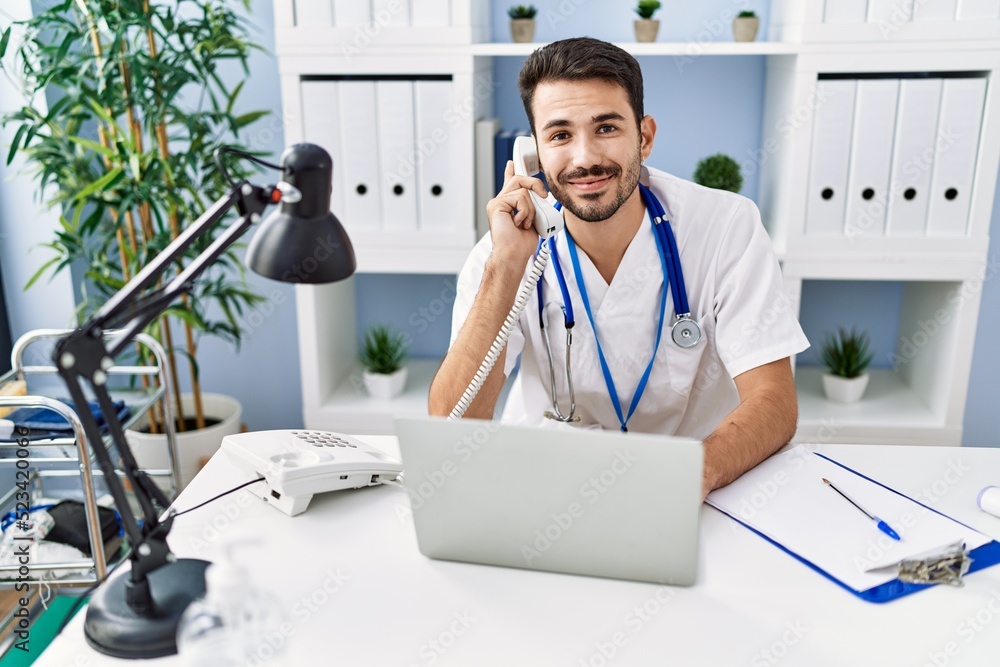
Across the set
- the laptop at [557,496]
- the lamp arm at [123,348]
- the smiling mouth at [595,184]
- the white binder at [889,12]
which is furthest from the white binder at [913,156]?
the lamp arm at [123,348]

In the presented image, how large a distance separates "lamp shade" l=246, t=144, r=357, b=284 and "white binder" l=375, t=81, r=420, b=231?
1.40 metres

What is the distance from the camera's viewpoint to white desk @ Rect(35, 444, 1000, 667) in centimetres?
94

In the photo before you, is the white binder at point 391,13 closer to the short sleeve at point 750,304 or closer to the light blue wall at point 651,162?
the light blue wall at point 651,162

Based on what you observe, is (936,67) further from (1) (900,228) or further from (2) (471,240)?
(2) (471,240)

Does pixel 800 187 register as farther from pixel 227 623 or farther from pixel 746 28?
pixel 227 623

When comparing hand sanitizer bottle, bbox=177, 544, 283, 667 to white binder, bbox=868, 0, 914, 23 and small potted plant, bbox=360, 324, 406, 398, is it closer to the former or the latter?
small potted plant, bbox=360, 324, 406, 398

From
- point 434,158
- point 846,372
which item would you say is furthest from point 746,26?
point 846,372

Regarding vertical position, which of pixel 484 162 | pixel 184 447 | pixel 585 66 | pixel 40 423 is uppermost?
pixel 585 66

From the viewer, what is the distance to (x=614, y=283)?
65.7 inches

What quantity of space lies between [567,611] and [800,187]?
5.19 feet

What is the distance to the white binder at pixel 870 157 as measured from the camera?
218 cm

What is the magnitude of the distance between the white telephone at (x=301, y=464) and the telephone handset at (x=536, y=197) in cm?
52

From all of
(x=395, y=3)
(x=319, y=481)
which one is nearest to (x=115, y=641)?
(x=319, y=481)

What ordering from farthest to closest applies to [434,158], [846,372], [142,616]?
[846,372] → [434,158] → [142,616]
